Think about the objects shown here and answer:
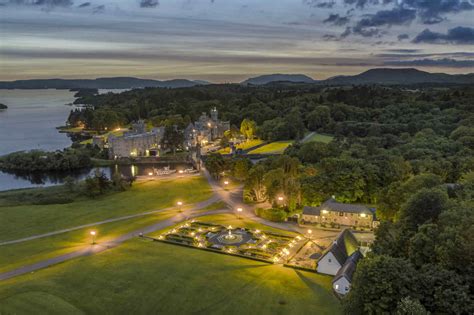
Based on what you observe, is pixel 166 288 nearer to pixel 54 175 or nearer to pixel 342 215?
pixel 342 215

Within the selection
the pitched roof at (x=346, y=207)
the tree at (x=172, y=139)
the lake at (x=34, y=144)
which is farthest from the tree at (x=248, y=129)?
the pitched roof at (x=346, y=207)

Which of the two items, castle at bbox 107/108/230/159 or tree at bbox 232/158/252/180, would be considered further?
castle at bbox 107/108/230/159

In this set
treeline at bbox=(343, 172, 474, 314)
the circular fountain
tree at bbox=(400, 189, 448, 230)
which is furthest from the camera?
the circular fountain

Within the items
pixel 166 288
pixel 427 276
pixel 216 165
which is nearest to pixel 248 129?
pixel 216 165

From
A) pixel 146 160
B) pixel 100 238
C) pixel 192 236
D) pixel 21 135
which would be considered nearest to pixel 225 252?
pixel 192 236

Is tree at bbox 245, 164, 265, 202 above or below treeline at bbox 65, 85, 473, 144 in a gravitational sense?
below

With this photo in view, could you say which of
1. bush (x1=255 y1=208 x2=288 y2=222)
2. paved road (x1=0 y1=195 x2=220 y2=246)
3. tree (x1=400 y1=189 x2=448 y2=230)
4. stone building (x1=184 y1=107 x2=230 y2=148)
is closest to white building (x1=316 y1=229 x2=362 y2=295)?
tree (x1=400 y1=189 x2=448 y2=230)

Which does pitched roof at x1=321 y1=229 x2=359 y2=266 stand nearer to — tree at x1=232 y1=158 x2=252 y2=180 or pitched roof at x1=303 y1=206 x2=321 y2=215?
pitched roof at x1=303 y1=206 x2=321 y2=215

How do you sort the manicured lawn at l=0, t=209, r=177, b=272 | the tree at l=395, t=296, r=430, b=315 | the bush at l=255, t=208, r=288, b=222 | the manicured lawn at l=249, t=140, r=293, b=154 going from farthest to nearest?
the manicured lawn at l=249, t=140, r=293, b=154
the bush at l=255, t=208, r=288, b=222
the manicured lawn at l=0, t=209, r=177, b=272
the tree at l=395, t=296, r=430, b=315
